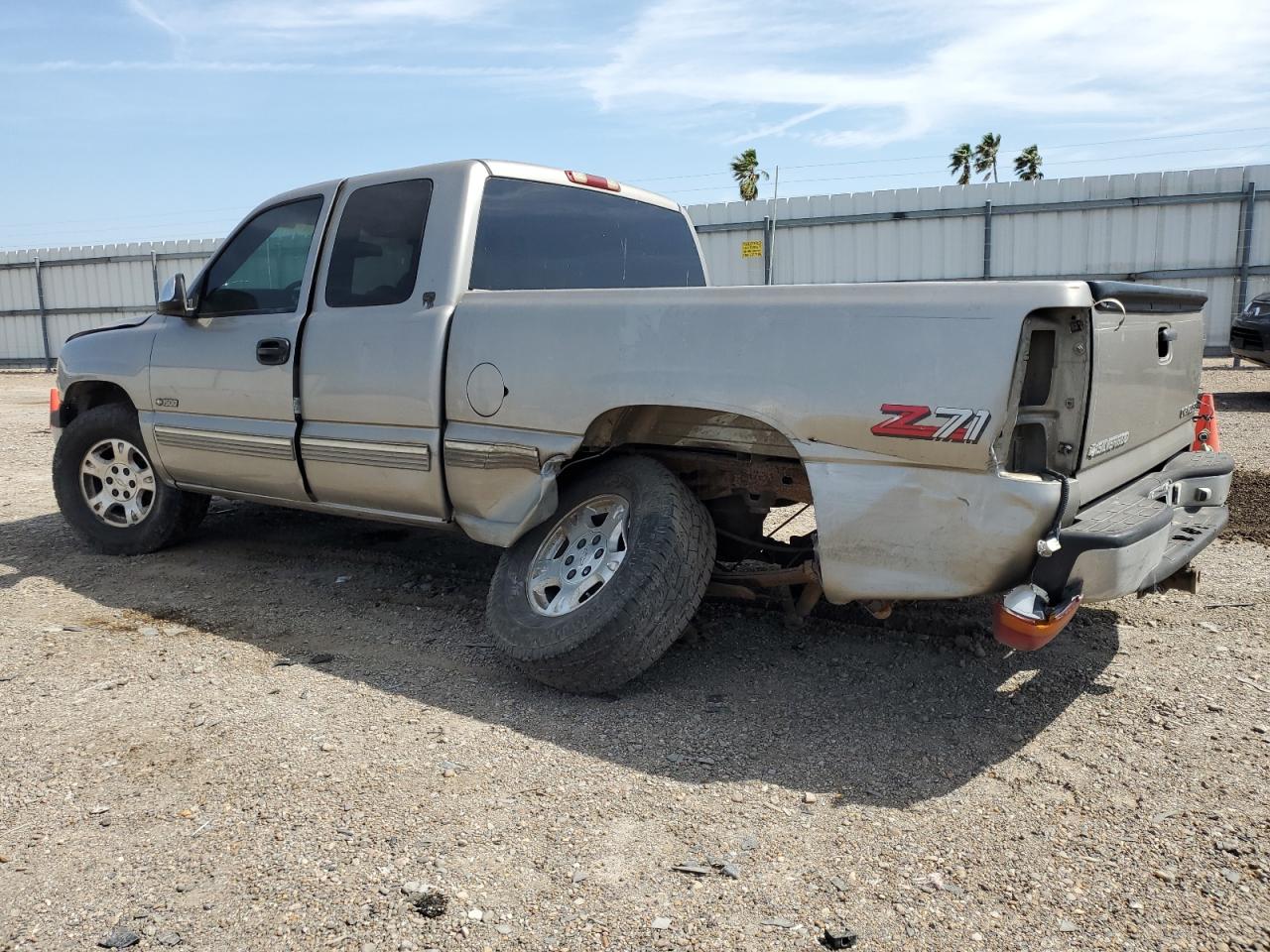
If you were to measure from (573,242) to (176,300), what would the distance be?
2113mm

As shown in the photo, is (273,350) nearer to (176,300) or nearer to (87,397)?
(176,300)

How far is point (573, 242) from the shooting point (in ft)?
16.2

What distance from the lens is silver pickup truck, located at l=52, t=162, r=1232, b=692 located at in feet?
10.3

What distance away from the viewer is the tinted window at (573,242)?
459cm

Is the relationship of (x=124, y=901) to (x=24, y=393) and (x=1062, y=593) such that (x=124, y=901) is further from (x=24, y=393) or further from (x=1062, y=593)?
(x=24, y=393)

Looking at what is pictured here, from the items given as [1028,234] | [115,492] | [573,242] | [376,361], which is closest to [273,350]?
[376,361]

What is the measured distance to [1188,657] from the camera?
413cm

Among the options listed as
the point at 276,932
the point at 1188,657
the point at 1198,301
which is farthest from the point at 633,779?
the point at 1198,301

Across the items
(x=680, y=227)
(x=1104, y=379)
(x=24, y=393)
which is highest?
(x=680, y=227)

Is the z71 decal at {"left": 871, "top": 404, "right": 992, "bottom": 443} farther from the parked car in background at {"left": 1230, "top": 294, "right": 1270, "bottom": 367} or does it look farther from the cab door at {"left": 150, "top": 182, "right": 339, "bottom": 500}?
the parked car in background at {"left": 1230, "top": 294, "right": 1270, "bottom": 367}

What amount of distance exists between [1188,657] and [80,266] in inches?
1035

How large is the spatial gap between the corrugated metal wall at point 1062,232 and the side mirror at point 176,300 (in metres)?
13.1

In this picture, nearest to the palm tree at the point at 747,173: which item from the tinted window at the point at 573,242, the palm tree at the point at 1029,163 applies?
the palm tree at the point at 1029,163

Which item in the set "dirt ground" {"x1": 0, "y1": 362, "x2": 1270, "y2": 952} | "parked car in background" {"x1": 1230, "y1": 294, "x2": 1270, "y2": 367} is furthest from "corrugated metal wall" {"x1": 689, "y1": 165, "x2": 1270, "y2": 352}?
"dirt ground" {"x1": 0, "y1": 362, "x2": 1270, "y2": 952}
